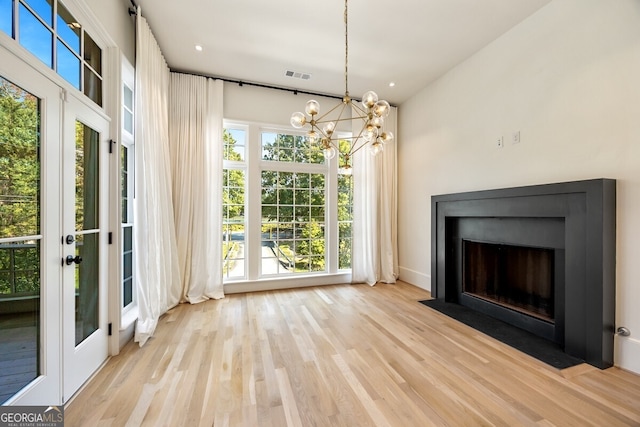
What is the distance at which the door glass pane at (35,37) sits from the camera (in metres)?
1.50

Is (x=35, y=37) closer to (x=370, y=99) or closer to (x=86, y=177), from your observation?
(x=86, y=177)

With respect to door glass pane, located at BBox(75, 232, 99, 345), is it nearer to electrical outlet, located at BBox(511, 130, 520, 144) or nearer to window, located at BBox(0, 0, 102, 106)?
window, located at BBox(0, 0, 102, 106)

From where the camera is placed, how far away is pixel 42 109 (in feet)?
5.24

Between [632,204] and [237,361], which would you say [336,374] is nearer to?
[237,361]

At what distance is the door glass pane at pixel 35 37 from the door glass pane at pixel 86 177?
1.49 feet

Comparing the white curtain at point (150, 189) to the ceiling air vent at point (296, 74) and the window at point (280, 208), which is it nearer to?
the window at point (280, 208)

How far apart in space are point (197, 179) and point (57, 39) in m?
2.26

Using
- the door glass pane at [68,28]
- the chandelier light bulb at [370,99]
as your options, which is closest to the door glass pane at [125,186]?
the door glass pane at [68,28]

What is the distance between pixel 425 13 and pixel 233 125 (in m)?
3.06

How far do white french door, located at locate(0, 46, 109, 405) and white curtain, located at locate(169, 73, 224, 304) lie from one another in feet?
5.62

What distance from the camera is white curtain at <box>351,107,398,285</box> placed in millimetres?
4875

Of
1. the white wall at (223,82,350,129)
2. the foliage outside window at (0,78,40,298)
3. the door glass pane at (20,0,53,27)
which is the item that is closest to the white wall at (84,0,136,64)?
the door glass pane at (20,0,53,27)

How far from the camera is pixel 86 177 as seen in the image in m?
2.10

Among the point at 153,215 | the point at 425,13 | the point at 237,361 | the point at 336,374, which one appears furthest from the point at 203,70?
the point at 336,374
